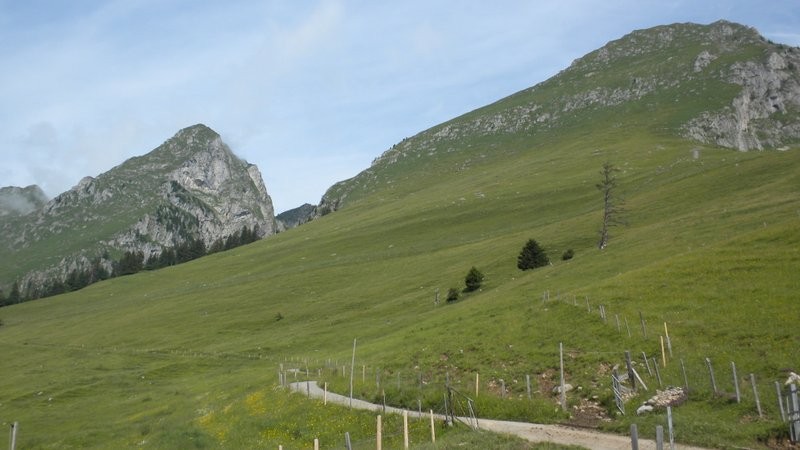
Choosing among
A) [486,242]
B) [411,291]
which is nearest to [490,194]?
[486,242]

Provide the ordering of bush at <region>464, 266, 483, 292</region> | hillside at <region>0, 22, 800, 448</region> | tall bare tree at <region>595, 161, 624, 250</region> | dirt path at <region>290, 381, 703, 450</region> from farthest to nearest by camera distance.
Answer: tall bare tree at <region>595, 161, 624, 250</region> < bush at <region>464, 266, 483, 292</region> < hillside at <region>0, 22, 800, 448</region> < dirt path at <region>290, 381, 703, 450</region>

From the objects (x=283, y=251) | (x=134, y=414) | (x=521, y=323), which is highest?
(x=283, y=251)

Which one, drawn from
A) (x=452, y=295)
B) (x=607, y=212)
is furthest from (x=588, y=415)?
(x=607, y=212)

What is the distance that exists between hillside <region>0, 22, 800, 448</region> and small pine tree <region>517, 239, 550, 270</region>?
76.0 inches

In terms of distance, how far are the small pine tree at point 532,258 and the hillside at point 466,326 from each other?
1.93 meters

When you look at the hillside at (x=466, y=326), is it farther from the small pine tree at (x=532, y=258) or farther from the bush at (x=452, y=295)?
the bush at (x=452, y=295)

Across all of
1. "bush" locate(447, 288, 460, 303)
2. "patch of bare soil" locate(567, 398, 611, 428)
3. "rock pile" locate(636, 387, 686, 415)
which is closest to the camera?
"rock pile" locate(636, 387, 686, 415)

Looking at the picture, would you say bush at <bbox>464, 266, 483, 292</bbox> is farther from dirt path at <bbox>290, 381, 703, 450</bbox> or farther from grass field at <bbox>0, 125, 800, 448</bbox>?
dirt path at <bbox>290, 381, 703, 450</bbox>

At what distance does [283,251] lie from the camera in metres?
177

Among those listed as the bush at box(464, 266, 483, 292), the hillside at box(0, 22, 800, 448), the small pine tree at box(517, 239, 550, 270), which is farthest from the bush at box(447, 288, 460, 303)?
the small pine tree at box(517, 239, 550, 270)

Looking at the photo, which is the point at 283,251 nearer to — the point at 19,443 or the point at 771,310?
the point at 19,443

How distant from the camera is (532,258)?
284ft

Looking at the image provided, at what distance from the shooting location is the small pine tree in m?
85.9

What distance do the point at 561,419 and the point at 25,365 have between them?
102733 mm
